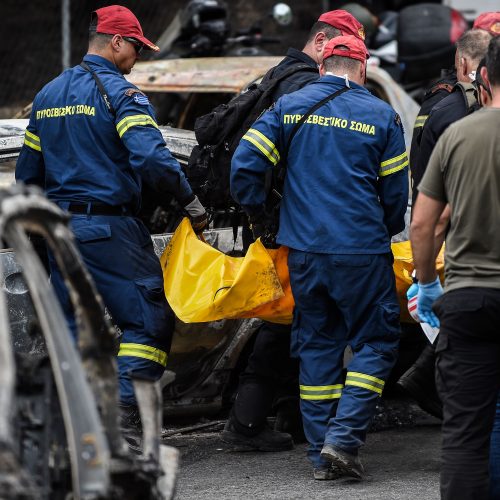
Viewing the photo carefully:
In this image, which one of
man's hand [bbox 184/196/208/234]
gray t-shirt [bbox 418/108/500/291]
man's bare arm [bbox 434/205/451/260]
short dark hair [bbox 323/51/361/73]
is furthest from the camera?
man's hand [bbox 184/196/208/234]

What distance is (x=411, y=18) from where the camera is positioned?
39.8 ft

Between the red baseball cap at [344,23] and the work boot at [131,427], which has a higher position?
the red baseball cap at [344,23]

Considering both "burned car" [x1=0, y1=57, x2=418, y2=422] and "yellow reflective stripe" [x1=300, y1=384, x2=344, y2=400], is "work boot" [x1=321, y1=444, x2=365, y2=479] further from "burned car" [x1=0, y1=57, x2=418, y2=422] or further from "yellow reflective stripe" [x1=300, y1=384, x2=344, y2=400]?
"burned car" [x1=0, y1=57, x2=418, y2=422]

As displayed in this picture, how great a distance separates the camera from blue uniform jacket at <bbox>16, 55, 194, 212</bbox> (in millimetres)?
5633

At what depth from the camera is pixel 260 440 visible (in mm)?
6176

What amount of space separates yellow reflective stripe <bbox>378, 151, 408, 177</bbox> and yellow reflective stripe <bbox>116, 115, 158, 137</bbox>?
1026mm

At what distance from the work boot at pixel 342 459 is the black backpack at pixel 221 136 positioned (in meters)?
1.35

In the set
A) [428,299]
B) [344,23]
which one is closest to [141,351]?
[428,299]

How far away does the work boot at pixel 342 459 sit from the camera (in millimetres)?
5434

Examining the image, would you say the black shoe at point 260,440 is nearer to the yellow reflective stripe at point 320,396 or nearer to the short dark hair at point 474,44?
the yellow reflective stripe at point 320,396

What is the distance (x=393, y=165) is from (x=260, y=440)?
149cm

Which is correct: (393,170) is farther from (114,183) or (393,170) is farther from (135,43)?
(135,43)

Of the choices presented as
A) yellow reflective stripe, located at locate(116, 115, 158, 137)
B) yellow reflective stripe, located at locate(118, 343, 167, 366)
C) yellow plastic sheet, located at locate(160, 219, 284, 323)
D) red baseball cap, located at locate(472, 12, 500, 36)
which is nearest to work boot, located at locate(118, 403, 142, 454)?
yellow reflective stripe, located at locate(118, 343, 167, 366)

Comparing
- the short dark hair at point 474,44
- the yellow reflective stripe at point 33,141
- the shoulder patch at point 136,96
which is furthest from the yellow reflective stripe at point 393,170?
the yellow reflective stripe at point 33,141
